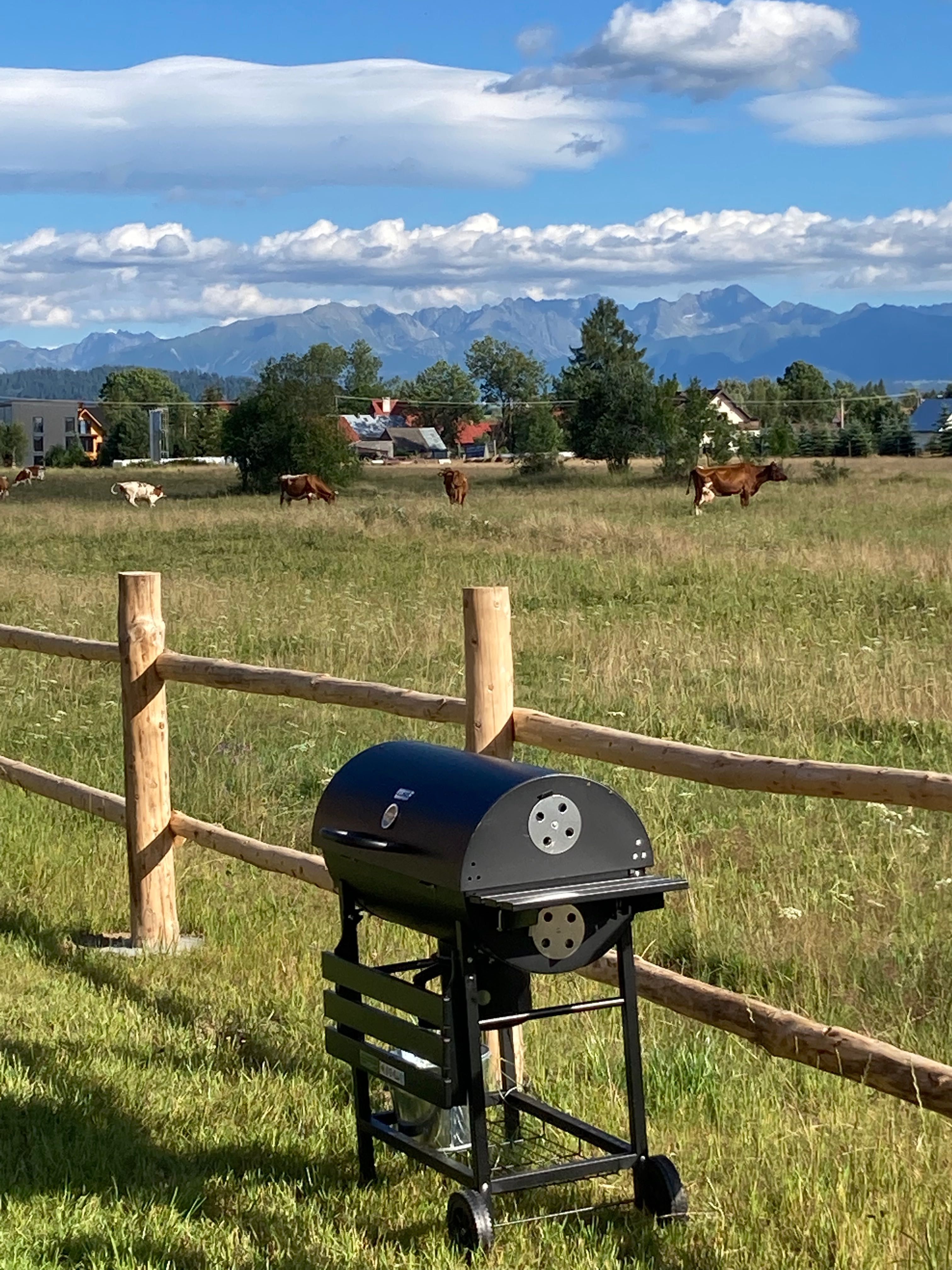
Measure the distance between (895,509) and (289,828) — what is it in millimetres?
24723

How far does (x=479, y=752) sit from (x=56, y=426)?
641 feet

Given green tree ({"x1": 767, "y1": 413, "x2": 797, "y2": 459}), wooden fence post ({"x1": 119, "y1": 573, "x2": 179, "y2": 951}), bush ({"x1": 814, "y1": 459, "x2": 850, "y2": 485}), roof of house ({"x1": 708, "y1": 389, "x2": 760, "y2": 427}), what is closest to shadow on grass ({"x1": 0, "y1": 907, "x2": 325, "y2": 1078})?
wooden fence post ({"x1": 119, "y1": 573, "x2": 179, "y2": 951})

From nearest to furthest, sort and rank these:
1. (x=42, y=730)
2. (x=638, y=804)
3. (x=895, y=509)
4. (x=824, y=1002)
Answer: (x=824, y=1002), (x=638, y=804), (x=42, y=730), (x=895, y=509)

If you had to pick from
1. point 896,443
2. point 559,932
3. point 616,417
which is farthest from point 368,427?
point 559,932

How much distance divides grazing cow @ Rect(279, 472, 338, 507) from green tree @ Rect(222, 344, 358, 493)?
6.56 metres

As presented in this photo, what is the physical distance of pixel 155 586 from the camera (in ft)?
22.2

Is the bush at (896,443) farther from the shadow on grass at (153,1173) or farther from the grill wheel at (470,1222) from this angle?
the grill wheel at (470,1222)

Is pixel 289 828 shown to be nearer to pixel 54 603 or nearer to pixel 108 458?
pixel 54 603

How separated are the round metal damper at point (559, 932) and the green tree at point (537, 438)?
199ft

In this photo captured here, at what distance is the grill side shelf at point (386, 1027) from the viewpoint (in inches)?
146

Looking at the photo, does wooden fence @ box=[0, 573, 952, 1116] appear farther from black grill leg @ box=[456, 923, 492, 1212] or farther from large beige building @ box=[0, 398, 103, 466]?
large beige building @ box=[0, 398, 103, 466]

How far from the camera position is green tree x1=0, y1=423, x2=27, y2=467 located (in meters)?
124

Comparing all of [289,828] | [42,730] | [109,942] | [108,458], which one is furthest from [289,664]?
[108,458]

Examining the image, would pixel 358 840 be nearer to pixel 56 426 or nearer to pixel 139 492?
pixel 139 492
